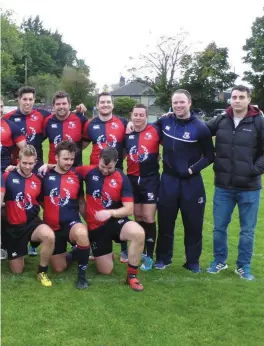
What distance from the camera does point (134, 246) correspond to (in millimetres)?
5012

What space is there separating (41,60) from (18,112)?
85.3m

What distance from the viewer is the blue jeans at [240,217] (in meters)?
5.36

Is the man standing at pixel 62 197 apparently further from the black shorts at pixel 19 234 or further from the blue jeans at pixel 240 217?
the blue jeans at pixel 240 217

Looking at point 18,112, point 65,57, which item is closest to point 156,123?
point 18,112

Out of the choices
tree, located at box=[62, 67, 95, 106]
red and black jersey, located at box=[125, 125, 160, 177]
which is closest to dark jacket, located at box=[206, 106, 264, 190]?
red and black jersey, located at box=[125, 125, 160, 177]

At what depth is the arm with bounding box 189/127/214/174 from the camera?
5.36m

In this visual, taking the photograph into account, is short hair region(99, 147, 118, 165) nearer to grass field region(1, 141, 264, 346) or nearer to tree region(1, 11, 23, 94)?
grass field region(1, 141, 264, 346)

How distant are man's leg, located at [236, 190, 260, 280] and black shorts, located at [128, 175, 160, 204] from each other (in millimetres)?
1013

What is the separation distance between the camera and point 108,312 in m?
4.38

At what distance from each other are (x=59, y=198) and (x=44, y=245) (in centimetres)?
56

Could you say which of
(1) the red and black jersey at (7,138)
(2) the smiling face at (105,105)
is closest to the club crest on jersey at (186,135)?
(2) the smiling face at (105,105)

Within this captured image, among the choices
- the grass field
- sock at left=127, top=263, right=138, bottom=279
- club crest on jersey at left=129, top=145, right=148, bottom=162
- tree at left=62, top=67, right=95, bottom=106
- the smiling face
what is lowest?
the grass field

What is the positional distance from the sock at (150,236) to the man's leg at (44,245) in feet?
4.19

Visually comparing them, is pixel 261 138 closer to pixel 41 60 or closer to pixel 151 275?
pixel 151 275
